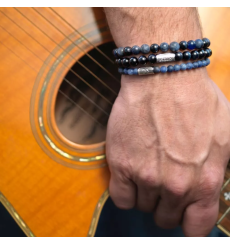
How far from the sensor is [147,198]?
0.56 meters

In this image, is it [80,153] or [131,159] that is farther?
[80,153]

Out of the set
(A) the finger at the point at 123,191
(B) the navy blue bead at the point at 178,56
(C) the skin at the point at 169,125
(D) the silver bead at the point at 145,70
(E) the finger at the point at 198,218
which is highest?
(B) the navy blue bead at the point at 178,56

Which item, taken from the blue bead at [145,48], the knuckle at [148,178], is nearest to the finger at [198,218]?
the knuckle at [148,178]

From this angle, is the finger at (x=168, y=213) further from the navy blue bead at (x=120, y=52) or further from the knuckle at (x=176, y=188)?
the navy blue bead at (x=120, y=52)

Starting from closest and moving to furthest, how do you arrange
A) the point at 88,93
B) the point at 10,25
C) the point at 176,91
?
the point at 176,91
the point at 10,25
the point at 88,93

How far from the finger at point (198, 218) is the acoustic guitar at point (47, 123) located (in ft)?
0.27

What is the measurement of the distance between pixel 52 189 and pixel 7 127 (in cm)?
21

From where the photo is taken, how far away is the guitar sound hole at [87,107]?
752 mm

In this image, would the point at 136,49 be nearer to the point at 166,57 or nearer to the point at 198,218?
A: the point at 166,57

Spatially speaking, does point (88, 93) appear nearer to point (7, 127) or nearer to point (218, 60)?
point (7, 127)

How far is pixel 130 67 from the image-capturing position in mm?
465

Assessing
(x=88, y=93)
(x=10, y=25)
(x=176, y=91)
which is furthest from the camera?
(x=88, y=93)

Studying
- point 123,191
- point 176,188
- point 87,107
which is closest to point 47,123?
point 87,107

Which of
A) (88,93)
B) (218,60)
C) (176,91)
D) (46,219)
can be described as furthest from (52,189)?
(218,60)
